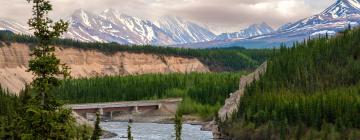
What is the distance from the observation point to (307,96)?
418ft

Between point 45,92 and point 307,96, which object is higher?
point 45,92

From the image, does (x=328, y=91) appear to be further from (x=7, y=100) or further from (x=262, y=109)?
(x=7, y=100)

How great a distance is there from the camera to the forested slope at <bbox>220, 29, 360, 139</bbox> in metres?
111

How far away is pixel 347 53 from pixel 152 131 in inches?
1814

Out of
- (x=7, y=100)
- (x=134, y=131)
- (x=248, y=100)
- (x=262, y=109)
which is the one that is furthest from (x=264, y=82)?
(x=7, y=100)

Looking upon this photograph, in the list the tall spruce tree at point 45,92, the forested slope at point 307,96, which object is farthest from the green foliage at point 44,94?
the forested slope at point 307,96

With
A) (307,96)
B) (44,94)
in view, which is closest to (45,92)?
(44,94)

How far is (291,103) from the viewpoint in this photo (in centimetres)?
12212

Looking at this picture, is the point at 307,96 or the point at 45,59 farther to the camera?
the point at 307,96

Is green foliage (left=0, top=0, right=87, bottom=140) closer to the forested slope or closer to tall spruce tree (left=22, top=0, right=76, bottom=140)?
tall spruce tree (left=22, top=0, right=76, bottom=140)

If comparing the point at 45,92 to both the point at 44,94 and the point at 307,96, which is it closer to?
the point at 44,94

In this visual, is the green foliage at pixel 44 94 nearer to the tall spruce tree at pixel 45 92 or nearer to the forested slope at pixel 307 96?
the tall spruce tree at pixel 45 92

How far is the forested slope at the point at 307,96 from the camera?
111438mm

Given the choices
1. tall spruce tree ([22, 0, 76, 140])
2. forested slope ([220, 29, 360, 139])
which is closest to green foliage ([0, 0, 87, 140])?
tall spruce tree ([22, 0, 76, 140])
